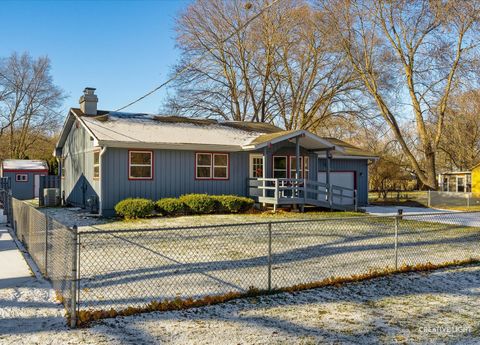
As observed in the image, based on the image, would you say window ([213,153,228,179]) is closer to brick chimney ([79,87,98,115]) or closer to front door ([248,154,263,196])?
front door ([248,154,263,196])

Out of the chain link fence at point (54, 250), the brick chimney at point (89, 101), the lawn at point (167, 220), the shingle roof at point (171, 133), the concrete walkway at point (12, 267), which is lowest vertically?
the concrete walkway at point (12, 267)

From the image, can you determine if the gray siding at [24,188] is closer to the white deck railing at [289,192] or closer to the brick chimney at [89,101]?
the brick chimney at [89,101]

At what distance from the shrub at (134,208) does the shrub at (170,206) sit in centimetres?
63

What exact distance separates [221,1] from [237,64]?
5120 mm

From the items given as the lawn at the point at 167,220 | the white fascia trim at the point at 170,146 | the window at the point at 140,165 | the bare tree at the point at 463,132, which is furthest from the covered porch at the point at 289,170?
the bare tree at the point at 463,132

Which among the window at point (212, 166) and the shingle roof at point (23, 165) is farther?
the shingle roof at point (23, 165)

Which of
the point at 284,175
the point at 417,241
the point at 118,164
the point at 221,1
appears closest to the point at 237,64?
the point at 221,1

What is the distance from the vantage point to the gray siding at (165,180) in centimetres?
1680

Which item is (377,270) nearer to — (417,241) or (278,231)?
(417,241)

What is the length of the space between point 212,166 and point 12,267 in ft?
39.1

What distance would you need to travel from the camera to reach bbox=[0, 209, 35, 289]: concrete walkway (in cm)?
670

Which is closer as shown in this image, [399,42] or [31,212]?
[31,212]

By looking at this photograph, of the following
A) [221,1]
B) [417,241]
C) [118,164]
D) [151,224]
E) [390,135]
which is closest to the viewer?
[417,241]

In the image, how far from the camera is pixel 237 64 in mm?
36500
